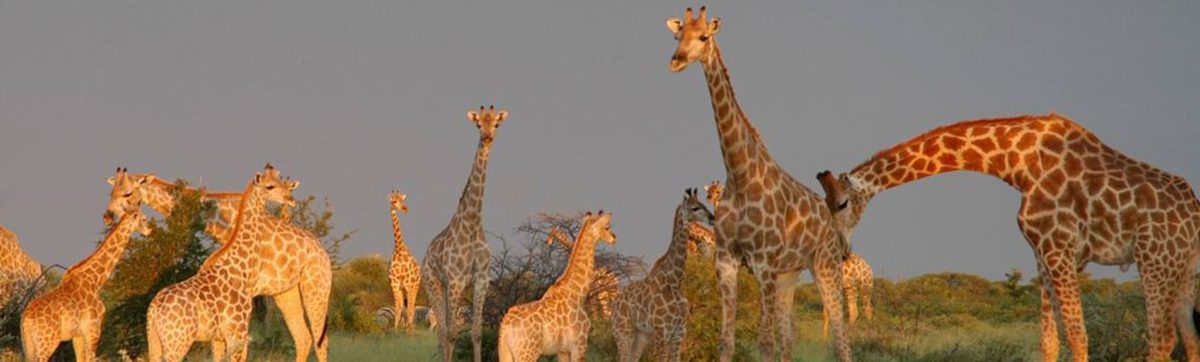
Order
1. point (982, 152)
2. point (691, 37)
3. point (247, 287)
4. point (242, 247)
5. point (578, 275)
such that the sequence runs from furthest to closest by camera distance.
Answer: point (578, 275)
point (242, 247)
point (247, 287)
point (982, 152)
point (691, 37)

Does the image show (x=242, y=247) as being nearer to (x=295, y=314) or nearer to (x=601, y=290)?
(x=295, y=314)

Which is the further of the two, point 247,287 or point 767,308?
point 247,287

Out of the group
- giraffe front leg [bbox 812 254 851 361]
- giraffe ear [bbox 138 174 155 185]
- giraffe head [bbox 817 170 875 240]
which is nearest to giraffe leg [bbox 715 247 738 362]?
giraffe front leg [bbox 812 254 851 361]

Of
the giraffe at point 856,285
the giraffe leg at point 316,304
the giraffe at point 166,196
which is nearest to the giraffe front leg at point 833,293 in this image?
the giraffe leg at point 316,304

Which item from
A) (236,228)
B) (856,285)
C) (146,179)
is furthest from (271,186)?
(856,285)

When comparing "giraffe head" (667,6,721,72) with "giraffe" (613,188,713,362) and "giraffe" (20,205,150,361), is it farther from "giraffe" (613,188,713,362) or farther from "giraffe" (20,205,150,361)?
"giraffe" (20,205,150,361)

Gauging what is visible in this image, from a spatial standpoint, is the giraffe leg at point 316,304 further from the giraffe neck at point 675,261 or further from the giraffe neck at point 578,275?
the giraffe neck at point 675,261

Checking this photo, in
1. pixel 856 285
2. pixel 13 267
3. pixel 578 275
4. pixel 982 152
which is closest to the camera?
pixel 982 152

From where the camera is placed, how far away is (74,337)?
45.7ft

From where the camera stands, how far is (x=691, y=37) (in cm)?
1071

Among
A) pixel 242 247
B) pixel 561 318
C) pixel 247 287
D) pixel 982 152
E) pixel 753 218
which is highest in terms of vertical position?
pixel 982 152

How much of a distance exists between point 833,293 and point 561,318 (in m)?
2.73

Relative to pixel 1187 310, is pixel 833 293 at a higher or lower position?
higher

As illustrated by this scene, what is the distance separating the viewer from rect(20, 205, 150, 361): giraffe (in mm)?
13352
